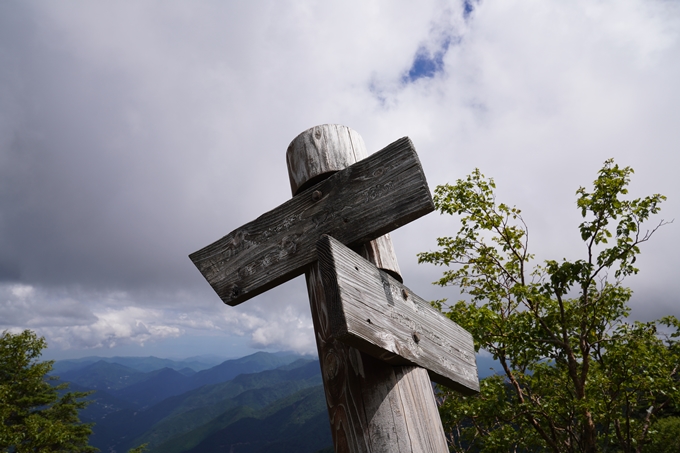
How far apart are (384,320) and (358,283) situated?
0.21m

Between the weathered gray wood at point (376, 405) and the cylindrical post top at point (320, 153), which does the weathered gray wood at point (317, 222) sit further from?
the weathered gray wood at point (376, 405)

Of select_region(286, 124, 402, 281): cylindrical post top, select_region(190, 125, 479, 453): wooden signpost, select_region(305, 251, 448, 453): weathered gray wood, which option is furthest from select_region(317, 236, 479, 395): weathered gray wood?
select_region(286, 124, 402, 281): cylindrical post top

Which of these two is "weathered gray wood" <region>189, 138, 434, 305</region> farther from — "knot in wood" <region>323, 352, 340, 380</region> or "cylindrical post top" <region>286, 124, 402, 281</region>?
"knot in wood" <region>323, 352, 340, 380</region>

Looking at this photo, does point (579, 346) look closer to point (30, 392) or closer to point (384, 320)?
Answer: point (384, 320)

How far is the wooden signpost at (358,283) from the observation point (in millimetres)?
1518

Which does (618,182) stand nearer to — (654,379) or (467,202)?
(467,202)

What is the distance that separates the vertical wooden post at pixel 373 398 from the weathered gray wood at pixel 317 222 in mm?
183

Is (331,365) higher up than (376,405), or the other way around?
(331,365)

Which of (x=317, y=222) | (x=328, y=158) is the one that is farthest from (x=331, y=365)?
(x=328, y=158)

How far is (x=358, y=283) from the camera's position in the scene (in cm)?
152

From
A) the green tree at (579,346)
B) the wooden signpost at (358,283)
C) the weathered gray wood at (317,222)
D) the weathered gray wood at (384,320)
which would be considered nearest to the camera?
the weathered gray wood at (384,320)

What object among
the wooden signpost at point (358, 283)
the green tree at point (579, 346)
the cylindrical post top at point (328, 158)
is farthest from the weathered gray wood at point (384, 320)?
the green tree at point (579, 346)

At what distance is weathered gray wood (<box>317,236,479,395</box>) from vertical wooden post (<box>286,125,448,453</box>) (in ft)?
0.35

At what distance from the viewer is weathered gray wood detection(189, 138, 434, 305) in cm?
172
